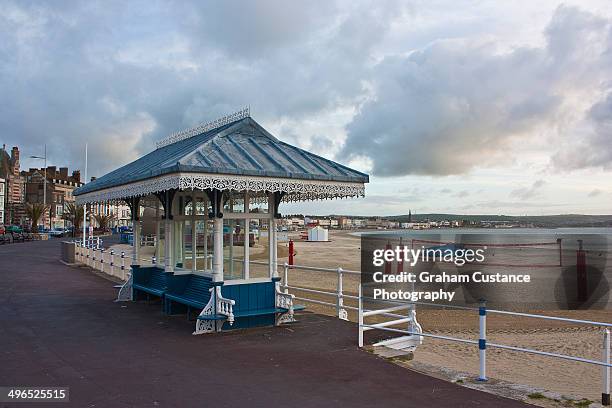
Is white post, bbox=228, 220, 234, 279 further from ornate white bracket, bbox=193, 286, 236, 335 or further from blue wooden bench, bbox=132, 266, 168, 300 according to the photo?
blue wooden bench, bbox=132, 266, 168, 300

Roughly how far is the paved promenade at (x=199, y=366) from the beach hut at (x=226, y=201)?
0.54 metres

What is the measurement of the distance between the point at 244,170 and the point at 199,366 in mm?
3515

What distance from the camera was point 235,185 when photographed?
949 centimetres

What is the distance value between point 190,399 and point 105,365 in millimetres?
2048

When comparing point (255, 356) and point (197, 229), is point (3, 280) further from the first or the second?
point (255, 356)

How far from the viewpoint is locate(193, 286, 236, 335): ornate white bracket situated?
967cm

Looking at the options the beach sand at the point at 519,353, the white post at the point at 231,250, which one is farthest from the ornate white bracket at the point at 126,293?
the white post at the point at 231,250

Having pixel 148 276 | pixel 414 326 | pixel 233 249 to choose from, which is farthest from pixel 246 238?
pixel 148 276

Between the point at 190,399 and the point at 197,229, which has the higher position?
the point at 197,229

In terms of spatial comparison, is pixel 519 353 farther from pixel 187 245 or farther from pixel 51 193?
pixel 51 193

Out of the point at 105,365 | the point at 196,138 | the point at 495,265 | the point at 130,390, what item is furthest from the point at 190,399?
the point at 495,265

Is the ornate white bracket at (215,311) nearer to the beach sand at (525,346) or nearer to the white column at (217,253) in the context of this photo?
the white column at (217,253)

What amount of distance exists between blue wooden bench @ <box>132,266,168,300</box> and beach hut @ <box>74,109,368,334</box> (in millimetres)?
75

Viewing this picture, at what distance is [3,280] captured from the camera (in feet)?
62.1
